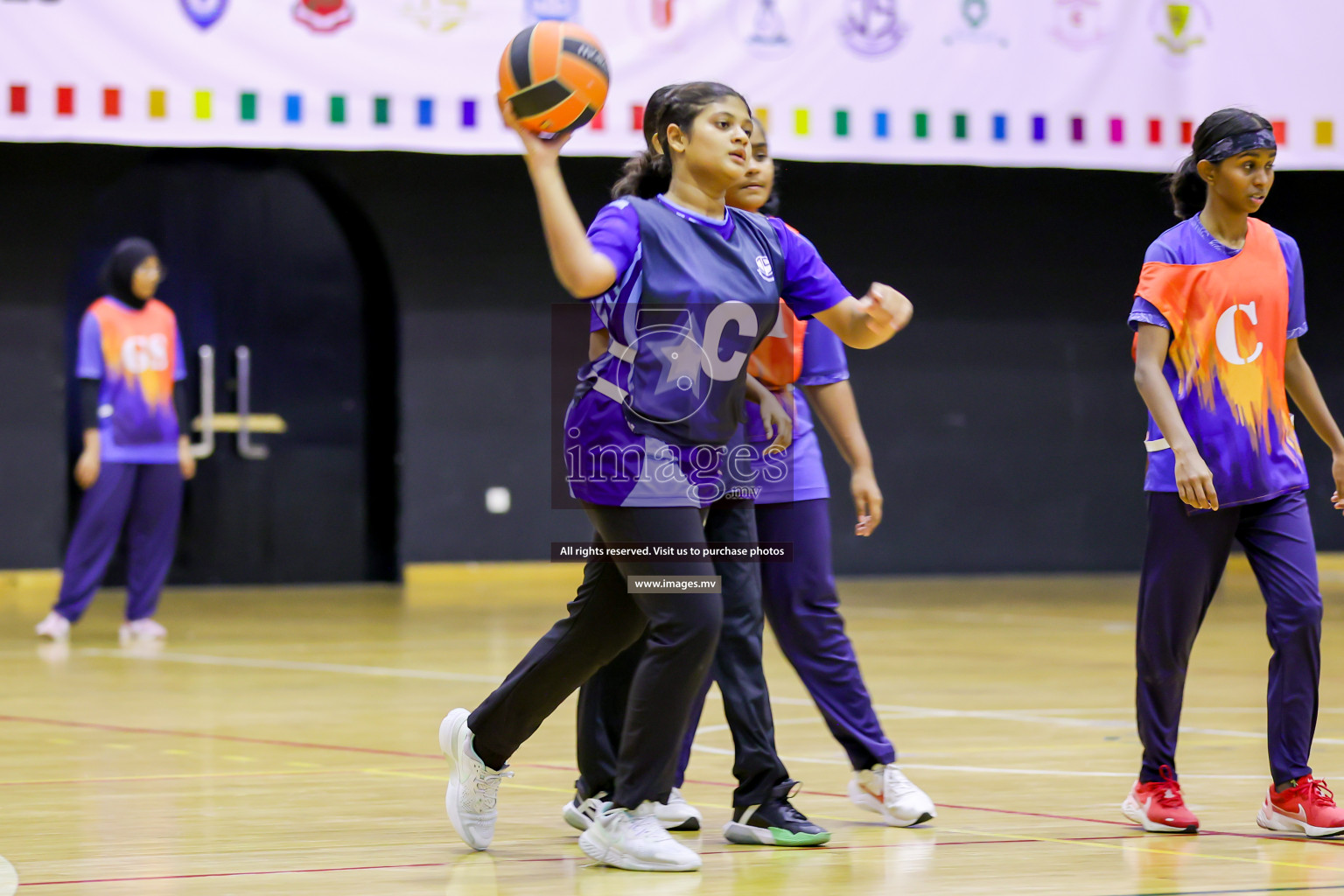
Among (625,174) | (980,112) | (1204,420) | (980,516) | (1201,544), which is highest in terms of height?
(980,112)

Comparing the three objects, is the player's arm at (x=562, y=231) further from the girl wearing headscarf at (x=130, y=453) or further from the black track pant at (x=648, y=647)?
the girl wearing headscarf at (x=130, y=453)

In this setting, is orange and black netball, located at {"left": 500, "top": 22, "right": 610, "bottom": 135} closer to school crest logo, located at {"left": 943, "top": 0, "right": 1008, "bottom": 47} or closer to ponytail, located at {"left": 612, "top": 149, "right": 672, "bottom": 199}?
ponytail, located at {"left": 612, "top": 149, "right": 672, "bottom": 199}

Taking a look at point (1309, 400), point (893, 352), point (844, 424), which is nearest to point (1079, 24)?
point (893, 352)

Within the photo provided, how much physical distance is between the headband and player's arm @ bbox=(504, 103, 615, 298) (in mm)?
1399

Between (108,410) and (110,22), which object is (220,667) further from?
(110,22)

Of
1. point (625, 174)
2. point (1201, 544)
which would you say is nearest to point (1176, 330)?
point (1201, 544)

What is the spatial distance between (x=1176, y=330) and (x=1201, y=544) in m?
0.43

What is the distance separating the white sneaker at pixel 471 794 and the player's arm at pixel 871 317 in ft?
3.42

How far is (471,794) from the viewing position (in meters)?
3.50

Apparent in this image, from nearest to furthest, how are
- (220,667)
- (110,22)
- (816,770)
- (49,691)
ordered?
(816,770) < (49,691) < (220,667) < (110,22)

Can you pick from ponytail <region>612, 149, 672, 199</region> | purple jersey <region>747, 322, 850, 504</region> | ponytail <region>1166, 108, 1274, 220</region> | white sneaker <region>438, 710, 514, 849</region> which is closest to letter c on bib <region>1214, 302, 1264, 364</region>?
ponytail <region>1166, 108, 1274, 220</region>

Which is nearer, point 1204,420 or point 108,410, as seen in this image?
point 1204,420

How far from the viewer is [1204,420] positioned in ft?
12.3

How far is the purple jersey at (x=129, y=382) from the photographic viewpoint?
8531 millimetres
